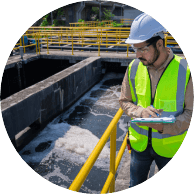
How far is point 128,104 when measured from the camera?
67.9 inches

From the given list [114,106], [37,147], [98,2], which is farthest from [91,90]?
[98,2]

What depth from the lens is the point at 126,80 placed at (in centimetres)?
172

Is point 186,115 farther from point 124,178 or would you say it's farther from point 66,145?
point 66,145

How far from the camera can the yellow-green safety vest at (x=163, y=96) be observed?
150 centimetres

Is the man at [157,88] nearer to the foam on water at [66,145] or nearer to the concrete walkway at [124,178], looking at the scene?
the concrete walkway at [124,178]

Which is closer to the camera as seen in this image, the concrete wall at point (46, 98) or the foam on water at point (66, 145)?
the concrete wall at point (46, 98)

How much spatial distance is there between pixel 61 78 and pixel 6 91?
3.24m

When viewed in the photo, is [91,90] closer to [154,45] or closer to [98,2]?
[154,45]

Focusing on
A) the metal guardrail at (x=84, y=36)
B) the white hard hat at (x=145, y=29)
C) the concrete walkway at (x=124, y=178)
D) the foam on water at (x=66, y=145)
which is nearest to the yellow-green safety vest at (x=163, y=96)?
the white hard hat at (x=145, y=29)

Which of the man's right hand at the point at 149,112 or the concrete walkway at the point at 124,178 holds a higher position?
the man's right hand at the point at 149,112

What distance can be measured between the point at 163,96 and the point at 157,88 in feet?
0.25

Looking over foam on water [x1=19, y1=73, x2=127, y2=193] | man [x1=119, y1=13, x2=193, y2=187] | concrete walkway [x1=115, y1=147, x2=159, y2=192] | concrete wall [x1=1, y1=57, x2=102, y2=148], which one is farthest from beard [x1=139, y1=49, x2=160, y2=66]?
concrete wall [x1=1, y1=57, x2=102, y2=148]

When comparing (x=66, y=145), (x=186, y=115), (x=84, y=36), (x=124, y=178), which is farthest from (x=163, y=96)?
(x=84, y=36)

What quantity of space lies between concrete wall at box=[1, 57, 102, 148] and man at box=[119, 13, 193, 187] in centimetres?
303
